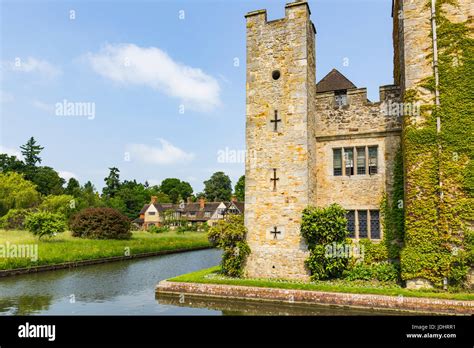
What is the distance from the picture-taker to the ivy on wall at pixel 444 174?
42.0 ft

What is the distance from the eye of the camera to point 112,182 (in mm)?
102688

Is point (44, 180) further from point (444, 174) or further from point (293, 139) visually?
point (444, 174)

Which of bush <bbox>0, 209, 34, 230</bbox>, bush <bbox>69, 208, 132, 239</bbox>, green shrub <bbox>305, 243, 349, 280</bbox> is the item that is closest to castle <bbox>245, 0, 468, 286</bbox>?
green shrub <bbox>305, 243, 349, 280</bbox>

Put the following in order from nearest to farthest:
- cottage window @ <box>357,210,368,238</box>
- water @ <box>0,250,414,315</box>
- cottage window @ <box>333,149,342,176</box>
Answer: water @ <box>0,250,414,315</box> → cottage window @ <box>357,210,368,238</box> → cottage window @ <box>333,149,342,176</box>

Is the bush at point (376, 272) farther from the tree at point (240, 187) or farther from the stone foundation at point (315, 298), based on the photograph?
the tree at point (240, 187)

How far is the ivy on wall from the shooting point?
1280cm

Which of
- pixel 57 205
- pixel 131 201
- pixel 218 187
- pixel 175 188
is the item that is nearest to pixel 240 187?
pixel 218 187

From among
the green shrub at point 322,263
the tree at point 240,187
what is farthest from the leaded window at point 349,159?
the tree at point 240,187

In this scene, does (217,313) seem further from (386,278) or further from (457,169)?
(457,169)

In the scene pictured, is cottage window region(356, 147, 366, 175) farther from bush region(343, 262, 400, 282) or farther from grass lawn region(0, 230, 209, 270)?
grass lawn region(0, 230, 209, 270)

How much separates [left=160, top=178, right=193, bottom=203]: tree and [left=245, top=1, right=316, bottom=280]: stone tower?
96871 millimetres

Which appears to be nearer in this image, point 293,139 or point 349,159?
point 293,139

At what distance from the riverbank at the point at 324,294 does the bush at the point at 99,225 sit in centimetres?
2420

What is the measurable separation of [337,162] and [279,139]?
10.6ft
